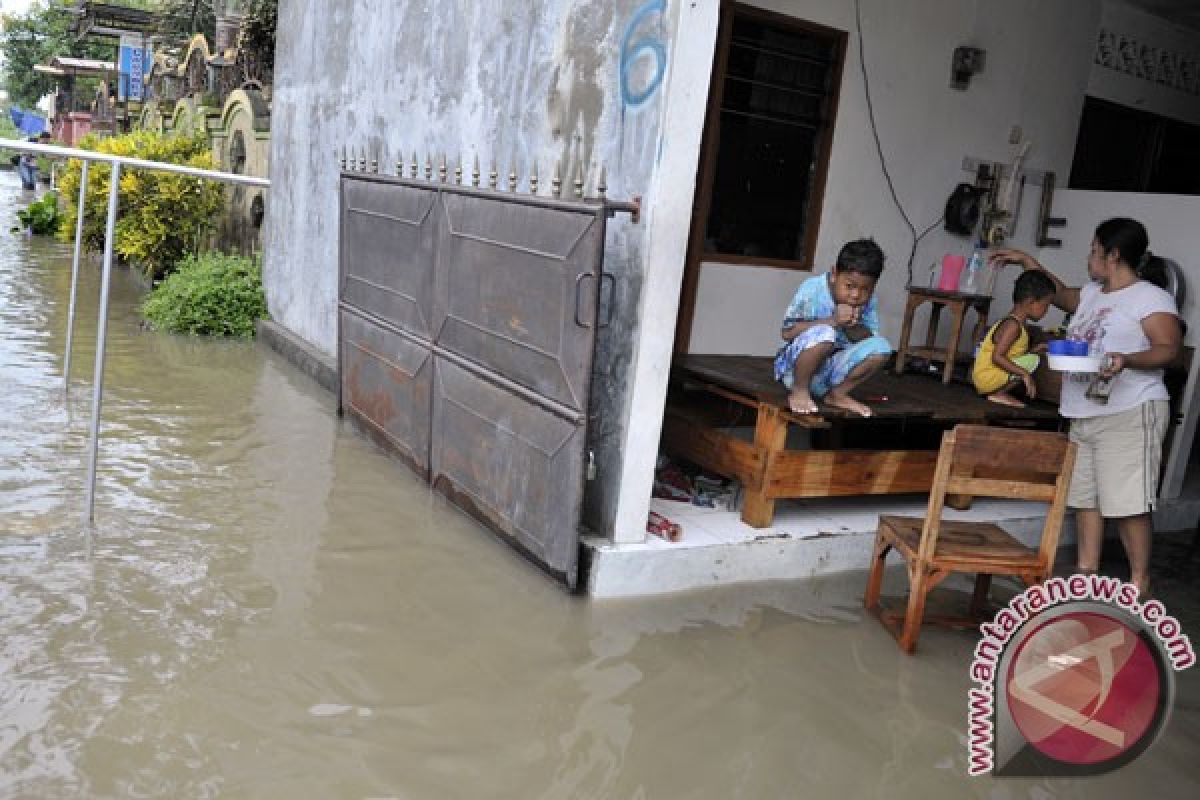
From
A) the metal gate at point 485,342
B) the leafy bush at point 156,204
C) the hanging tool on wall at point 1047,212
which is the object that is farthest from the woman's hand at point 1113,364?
the leafy bush at point 156,204

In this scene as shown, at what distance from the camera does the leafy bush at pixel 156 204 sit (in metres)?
11.9

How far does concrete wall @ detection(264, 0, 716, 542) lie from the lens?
449 centimetres

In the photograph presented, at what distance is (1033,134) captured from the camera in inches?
310

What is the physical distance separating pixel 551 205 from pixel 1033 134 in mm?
5187

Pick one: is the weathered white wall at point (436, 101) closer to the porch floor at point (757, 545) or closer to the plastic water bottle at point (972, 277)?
the porch floor at point (757, 545)

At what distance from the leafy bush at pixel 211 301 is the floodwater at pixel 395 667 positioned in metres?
4.07

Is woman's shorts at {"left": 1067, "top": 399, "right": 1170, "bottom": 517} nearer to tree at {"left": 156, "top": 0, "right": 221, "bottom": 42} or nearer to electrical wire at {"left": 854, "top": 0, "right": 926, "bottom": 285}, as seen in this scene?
electrical wire at {"left": 854, "top": 0, "right": 926, "bottom": 285}

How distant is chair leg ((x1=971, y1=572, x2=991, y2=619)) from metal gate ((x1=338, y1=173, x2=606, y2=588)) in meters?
2.08

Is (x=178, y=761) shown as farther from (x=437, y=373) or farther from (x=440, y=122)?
(x=440, y=122)

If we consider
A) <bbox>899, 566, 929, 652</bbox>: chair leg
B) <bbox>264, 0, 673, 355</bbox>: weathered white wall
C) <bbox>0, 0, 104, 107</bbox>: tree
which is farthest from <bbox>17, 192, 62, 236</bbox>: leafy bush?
<bbox>0, 0, 104, 107</bbox>: tree

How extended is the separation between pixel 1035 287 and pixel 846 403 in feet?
6.01

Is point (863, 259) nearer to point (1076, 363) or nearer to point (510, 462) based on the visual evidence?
point (1076, 363)

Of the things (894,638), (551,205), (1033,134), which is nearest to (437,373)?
(551,205)

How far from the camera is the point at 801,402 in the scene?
5.10m
